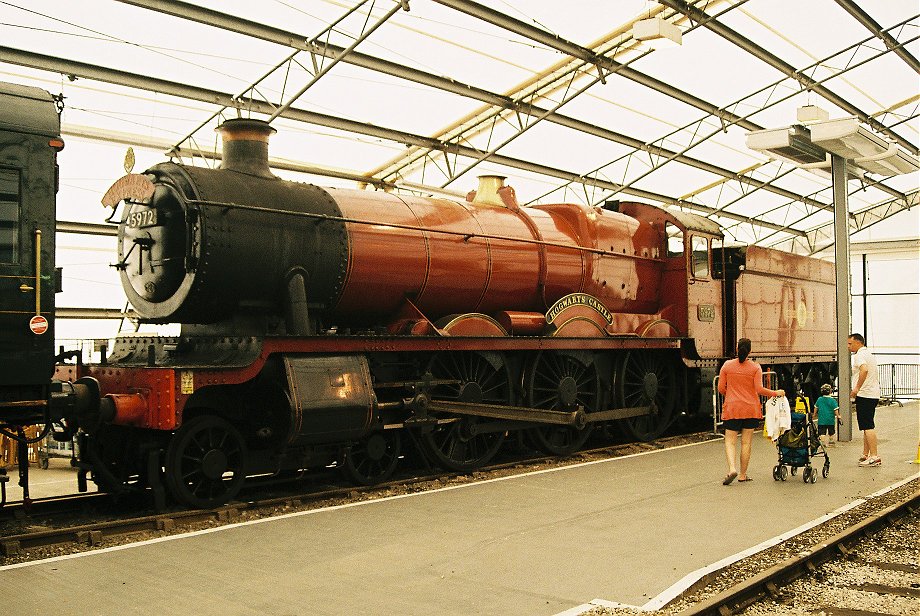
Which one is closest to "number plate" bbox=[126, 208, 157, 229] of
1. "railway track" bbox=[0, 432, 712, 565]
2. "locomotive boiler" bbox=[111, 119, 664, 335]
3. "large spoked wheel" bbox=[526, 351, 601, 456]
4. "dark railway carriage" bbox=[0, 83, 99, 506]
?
"locomotive boiler" bbox=[111, 119, 664, 335]

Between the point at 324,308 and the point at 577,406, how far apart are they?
422 centimetres

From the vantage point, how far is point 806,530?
22.9ft

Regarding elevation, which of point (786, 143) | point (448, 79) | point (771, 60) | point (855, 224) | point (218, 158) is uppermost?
point (771, 60)

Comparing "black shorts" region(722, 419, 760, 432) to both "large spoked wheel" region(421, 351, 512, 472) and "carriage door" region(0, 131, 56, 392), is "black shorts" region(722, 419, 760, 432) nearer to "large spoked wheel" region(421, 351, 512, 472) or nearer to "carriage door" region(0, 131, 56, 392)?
"large spoked wheel" region(421, 351, 512, 472)

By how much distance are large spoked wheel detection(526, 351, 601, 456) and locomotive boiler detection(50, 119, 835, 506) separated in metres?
0.03

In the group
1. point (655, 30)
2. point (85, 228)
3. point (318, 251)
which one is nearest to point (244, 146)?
point (318, 251)

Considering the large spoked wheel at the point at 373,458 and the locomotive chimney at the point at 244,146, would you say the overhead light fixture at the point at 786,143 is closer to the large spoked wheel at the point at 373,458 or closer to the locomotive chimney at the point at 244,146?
the large spoked wheel at the point at 373,458

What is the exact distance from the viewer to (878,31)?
67.7ft

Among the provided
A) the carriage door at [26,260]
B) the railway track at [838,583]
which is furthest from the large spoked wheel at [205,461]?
the railway track at [838,583]

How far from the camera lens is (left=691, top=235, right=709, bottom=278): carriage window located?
554 inches

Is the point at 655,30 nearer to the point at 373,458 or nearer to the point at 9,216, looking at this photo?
the point at 373,458

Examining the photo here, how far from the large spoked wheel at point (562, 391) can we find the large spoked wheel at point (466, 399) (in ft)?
1.95

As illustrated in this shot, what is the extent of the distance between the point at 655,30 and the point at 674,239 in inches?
214

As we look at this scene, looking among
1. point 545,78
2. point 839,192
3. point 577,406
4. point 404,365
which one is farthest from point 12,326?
point 545,78
